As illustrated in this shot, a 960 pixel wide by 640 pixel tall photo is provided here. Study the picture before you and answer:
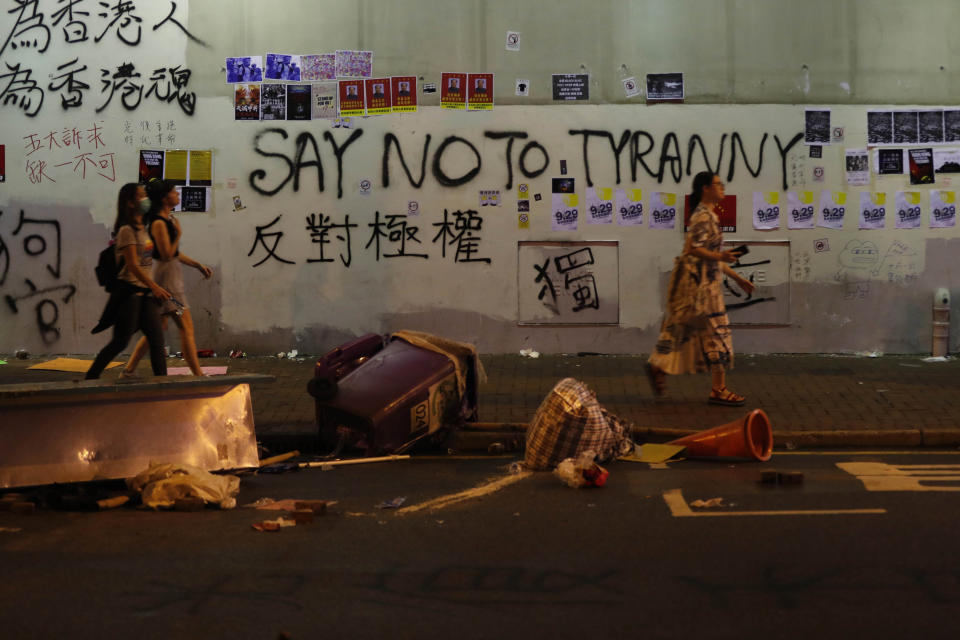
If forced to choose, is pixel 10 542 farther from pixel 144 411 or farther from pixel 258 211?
pixel 258 211

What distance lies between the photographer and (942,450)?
798 cm

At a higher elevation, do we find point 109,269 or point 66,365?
point 109,269

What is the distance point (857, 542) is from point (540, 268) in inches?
292

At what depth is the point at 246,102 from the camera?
1250 centimetres

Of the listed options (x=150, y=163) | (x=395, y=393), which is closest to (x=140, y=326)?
(x=395, y=393)

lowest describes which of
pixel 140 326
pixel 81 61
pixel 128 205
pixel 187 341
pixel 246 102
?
pixel 187 341

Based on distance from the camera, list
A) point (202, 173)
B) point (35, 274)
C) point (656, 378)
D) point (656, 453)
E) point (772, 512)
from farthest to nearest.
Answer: point (35, 274)
point (202, 173)
point (656, 378)
point (656, 453)
point (772, 512)

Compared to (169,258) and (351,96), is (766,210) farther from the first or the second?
(169,258)

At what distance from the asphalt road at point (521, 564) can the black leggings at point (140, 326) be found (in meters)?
2.50

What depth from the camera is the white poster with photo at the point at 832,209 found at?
12445mm

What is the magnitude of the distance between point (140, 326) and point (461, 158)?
4425 mm

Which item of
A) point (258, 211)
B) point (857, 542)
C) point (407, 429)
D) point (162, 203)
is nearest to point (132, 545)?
point (407, 429)

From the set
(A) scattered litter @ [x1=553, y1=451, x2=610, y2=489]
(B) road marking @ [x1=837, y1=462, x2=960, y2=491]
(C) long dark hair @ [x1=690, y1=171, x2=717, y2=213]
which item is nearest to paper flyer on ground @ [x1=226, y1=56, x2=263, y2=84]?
(C) long dark hair @ [x1=690, y1=171, x2=717, y2=213]

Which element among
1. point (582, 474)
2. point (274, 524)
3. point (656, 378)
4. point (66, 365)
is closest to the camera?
point (274, 524)
